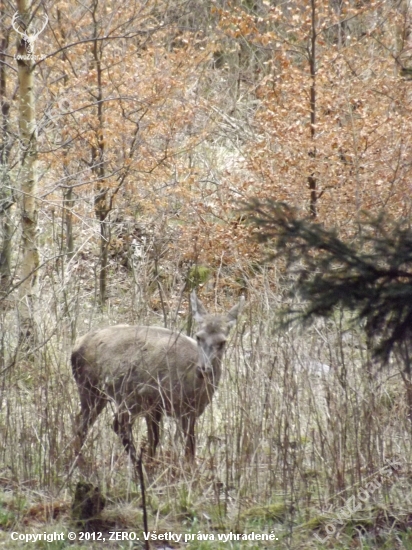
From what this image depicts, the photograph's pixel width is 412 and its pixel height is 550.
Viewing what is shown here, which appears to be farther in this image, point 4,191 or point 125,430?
point 4,191

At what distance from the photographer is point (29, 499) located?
630 cm

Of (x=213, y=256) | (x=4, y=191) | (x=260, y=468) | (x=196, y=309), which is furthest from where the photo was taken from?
(x=213, y=256)

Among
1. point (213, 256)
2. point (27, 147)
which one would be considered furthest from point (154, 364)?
point (213, 256)

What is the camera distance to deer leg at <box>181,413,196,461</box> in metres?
6.78

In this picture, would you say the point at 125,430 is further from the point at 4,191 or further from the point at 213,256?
the point at 213,256

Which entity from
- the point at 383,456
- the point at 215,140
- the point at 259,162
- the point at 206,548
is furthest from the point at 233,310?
Answer: the point at 215,140

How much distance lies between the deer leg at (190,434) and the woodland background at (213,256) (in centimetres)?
11

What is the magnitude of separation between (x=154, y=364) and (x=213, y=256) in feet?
20.9

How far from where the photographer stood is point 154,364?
780 centimetres

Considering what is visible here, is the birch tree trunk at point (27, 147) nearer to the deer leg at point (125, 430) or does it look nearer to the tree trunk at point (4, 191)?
the tree trunk at point (4, 191)

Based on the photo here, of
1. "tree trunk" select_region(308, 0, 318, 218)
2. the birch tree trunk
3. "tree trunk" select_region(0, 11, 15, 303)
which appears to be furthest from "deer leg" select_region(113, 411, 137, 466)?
"tree trunk" select_region(308, 0, 318, 218)

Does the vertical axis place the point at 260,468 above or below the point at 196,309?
below

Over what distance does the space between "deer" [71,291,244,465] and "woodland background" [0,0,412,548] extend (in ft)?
0.75

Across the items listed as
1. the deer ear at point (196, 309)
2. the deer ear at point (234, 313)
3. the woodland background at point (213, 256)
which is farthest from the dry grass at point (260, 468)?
the deer ear at point (196, 309)
